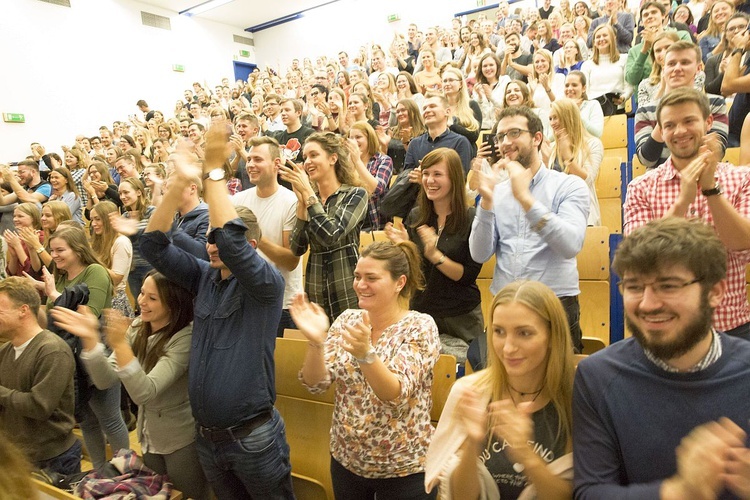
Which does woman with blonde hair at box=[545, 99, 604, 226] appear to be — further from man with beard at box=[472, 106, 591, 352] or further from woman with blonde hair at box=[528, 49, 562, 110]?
woman with blonde hair at box=[528, 49, 562, 110]

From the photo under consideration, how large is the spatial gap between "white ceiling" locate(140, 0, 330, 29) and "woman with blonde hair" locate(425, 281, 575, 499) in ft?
45.7

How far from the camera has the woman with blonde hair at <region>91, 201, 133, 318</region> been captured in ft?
9.82

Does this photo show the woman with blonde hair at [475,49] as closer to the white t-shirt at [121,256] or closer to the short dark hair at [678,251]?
the white t-shirt at [121,256]

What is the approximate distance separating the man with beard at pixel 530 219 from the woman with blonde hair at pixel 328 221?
1.84ft

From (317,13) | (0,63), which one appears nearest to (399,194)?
(0,63)

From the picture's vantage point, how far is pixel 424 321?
62.8 inches

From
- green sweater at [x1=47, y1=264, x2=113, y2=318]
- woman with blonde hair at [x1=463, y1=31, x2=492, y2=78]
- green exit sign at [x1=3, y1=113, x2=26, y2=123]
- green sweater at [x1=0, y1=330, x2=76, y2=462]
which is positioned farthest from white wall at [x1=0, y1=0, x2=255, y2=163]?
green sweater at [x1=0, y1=330, x2=76, y2=462]

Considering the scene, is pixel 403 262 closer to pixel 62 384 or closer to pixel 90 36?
pixel 62 384

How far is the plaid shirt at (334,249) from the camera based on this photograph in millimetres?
2197

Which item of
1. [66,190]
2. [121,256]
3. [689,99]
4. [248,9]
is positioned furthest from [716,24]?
[248,9]

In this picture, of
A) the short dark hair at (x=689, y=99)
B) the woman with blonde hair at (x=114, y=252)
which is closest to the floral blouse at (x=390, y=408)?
the short dark hair at (x=689, y=99)

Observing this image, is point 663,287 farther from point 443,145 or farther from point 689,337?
point 443,145

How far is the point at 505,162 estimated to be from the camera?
1.99 meters

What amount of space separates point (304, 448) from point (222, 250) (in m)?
1.07
